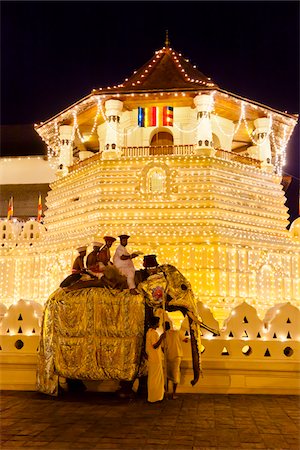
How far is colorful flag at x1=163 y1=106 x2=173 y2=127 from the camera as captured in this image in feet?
62.8

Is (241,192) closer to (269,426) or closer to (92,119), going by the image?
(92,119)

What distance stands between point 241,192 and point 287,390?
33.9 feet

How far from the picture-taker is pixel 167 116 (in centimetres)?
1922

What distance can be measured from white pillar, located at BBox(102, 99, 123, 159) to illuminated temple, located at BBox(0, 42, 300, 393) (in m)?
0.03

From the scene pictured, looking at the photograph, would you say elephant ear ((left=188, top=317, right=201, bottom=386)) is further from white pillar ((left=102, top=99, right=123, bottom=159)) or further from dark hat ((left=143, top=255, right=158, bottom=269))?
white pillar ((left=102, top=99, right=123, bottom=159))

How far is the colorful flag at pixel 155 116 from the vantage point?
19125mm

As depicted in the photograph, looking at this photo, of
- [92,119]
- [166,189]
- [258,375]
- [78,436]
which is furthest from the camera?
[92,119]

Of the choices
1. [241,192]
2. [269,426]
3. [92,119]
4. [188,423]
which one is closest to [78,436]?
[188,423]

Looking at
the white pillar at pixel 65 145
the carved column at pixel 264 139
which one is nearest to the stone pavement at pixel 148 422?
the carved column at pixel 264 139

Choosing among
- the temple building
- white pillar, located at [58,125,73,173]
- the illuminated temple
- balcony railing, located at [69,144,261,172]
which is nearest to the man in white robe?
the illuminated temple

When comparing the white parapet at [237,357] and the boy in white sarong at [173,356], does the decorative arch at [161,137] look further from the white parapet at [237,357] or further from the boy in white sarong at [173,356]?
the boy in white sarong at [173,356]

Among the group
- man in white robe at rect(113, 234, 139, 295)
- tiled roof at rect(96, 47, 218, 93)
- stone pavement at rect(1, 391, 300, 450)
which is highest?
tiled roof at rect(96, 47, 218, 93)

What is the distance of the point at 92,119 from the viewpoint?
2114 centimetres

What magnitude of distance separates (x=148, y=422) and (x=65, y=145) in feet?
52.0
